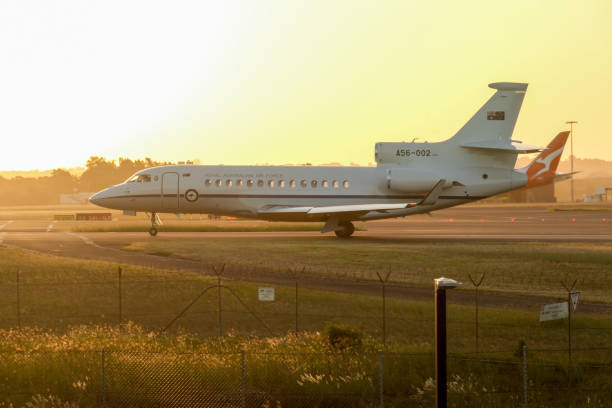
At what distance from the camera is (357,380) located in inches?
549

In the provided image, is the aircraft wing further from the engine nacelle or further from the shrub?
the shrub

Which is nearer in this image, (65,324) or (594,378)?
(594,378)

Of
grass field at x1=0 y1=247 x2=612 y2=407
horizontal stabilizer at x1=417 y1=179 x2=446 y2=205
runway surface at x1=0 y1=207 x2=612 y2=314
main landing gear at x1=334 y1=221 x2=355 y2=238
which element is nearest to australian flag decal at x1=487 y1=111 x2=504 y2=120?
horizontal stabilizer at x1=417 y1=179 x2=446 y2=205

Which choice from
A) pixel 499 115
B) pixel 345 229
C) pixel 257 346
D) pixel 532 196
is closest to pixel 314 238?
pixel 345 229

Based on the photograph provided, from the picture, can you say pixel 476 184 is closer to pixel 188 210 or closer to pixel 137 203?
pixel 188 210

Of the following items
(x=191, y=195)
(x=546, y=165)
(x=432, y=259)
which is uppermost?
(x=546, y=165)

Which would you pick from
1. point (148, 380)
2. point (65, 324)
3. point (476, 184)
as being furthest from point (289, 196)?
point (148, 380)

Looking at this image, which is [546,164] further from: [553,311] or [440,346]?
[440,346]

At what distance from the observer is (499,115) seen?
44438 millimetres

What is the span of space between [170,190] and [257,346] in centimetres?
2923

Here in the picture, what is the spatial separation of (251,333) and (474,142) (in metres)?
30.3

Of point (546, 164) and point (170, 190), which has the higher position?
point (546, 164)

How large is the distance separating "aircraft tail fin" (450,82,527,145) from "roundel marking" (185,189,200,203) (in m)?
19.0

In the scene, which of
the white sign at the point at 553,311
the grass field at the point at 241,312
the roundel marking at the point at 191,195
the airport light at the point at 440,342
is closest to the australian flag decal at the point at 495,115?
the roundel marking at the point at 191,195
